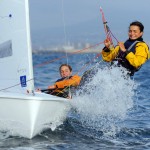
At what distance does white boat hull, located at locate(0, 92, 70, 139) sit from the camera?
6.07 m

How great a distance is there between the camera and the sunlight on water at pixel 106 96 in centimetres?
674

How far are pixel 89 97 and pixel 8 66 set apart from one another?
4.05 ft

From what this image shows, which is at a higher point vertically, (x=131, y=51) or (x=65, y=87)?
(x=131, y=51)

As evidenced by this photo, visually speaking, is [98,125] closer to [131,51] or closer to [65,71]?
[65,71]

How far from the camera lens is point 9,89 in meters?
6.66

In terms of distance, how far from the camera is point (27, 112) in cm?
610

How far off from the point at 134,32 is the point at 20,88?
1.70 metres

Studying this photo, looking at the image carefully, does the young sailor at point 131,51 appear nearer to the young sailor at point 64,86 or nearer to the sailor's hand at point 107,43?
the sailor's hand at point 107,43

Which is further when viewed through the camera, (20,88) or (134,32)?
(134,32)

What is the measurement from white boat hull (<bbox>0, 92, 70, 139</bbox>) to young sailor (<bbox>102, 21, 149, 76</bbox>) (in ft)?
2.92

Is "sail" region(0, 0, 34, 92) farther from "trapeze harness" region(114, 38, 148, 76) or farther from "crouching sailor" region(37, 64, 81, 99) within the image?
"trapeze harness" region(114, 38, 148, 76)

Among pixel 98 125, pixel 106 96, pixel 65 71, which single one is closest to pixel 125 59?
pixel 106 96

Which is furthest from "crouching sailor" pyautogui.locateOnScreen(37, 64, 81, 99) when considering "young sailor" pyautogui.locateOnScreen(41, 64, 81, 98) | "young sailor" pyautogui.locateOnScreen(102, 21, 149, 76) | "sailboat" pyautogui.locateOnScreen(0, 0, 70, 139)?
"young sailor" pyautogui.locateOnScreen(102, 21, 149, 76)

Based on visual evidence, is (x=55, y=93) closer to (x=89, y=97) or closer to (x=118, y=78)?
(x=89, y=97)
